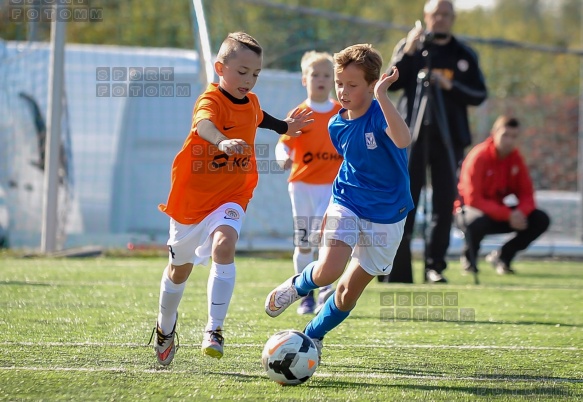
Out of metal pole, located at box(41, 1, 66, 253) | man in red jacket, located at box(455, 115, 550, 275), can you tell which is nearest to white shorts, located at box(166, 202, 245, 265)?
man in red jacket, located at box(455, 115, 550, 275)

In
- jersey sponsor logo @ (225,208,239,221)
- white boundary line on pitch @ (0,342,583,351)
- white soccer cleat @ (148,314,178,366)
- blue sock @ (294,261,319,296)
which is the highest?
jersey sponsor logo @ (225,208,239,221)

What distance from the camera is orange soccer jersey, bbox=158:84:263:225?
4.67m

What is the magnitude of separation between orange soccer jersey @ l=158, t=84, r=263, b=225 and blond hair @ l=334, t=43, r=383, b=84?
537 millimetres

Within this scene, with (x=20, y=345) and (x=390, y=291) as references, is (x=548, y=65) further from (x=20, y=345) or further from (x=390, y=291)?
(x=20, y=345)

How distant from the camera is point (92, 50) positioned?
11984 mm

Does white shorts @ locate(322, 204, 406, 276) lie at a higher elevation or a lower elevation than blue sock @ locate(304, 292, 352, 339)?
higher

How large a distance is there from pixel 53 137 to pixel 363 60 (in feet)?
20.6

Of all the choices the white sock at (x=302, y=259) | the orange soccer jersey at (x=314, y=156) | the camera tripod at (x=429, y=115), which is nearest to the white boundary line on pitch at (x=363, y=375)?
the white sock at (x=302, y=259)

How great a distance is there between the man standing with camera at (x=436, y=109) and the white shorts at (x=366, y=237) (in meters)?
3.49

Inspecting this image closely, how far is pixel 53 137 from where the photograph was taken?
1023 centimetres

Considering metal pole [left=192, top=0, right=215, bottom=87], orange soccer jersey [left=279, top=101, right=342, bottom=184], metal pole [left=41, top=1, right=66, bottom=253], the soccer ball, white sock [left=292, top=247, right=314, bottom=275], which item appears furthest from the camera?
metal pole [left=192, top=0, right=215, bottom=87]

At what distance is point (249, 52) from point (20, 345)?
1.79 meters

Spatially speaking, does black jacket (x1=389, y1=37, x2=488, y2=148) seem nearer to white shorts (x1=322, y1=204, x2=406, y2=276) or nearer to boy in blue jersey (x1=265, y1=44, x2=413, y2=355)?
boy in blue jersey (x1=265, y1=44, x2=413, y2=355)

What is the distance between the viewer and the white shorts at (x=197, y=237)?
463 cm
